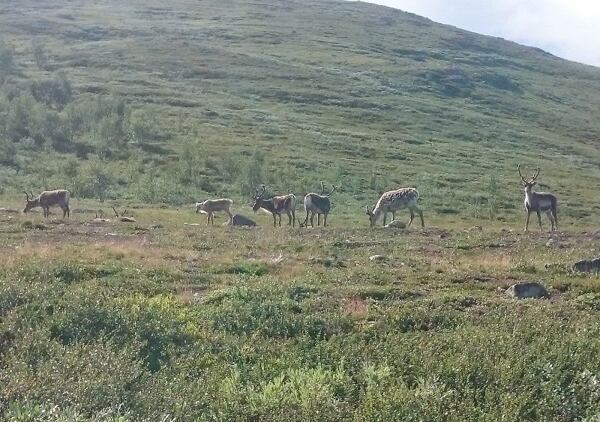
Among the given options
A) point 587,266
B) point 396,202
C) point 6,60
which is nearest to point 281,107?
point 6,60

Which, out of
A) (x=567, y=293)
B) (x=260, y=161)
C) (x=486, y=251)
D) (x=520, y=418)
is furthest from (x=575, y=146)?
(x=520, y=418)

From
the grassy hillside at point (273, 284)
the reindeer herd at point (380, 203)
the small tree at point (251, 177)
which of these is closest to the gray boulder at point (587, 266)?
the grassy hillside at point (273, 284)

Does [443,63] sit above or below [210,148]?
above

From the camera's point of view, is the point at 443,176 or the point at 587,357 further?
the point at 443,176

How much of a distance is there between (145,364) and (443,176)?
2573 inches

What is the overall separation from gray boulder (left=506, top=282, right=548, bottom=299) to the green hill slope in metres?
41.5

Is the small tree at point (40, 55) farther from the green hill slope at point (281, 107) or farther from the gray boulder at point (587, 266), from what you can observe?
the gray boulder at point (587, 266)

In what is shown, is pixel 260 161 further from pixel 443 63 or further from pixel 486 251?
pixel 443 63

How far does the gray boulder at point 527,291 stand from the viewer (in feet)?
43.2

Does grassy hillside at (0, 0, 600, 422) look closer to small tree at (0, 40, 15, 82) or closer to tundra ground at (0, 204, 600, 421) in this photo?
tundra ground at (0, 204, 600, 421)

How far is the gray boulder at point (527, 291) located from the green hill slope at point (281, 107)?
41519 mm

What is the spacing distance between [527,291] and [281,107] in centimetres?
9097

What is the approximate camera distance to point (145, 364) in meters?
8.73

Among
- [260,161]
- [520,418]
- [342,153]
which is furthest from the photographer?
[342,153]
